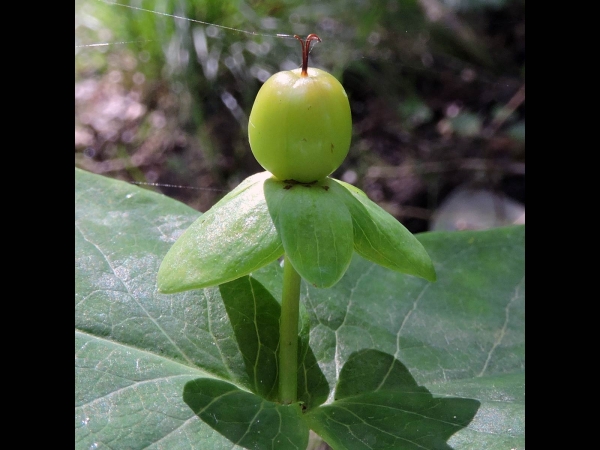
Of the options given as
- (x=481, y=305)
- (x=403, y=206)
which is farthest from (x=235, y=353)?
(x=403, y=206)

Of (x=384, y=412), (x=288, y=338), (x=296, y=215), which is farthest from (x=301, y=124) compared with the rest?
(x=384, y=412)

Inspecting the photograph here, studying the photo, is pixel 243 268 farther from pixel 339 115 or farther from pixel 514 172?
pixel 514 172

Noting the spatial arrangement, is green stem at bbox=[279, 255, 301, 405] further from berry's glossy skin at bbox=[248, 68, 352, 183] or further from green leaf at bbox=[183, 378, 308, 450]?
berry's glossy skin at bbox=[248, 68, 352, 183]

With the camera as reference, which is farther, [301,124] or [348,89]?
[348,89]

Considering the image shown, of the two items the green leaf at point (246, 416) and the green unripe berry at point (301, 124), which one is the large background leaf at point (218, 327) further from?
the green unripe berry at point (301, 124)

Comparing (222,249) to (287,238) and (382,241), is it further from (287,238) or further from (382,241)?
(382,241)
